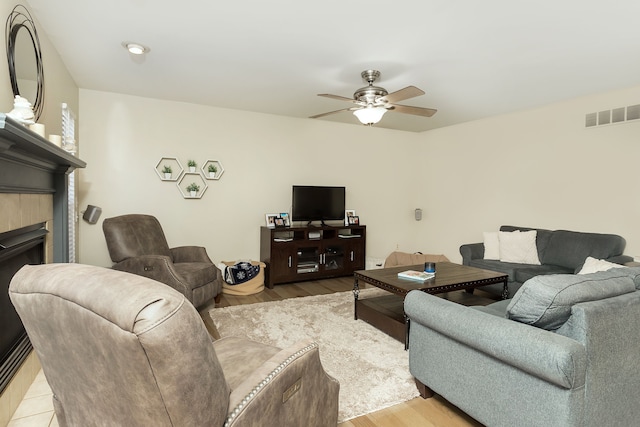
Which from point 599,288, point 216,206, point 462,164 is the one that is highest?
point 462,164

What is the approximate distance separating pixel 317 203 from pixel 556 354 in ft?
13.0

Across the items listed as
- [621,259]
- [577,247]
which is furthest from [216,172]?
[621,259]

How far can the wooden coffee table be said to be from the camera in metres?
2.89

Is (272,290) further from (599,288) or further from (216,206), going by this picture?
(599,288)

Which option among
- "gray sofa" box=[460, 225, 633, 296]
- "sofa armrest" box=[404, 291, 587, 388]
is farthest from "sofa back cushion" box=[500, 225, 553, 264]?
"sofa armrest" box=[404, 291, 587, 388]

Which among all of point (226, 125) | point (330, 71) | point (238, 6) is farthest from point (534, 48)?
point (226, 125)

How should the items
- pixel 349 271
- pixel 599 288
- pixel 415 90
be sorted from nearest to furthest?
pixel 599 288
pixel 415 90
pixel 349 271

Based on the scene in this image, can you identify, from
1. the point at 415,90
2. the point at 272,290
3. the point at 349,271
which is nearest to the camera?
the point at 415,90

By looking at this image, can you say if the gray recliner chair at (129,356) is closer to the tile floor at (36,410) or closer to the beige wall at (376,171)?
the tile floor at (36,410)

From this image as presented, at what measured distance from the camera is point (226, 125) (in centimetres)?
474

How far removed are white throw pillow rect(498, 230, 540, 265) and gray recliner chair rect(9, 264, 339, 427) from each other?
3865 millimetres

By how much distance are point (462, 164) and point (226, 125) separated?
3.57 m

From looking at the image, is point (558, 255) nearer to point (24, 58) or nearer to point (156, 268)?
point (156, 268)

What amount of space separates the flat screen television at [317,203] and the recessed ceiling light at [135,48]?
8.31ft
